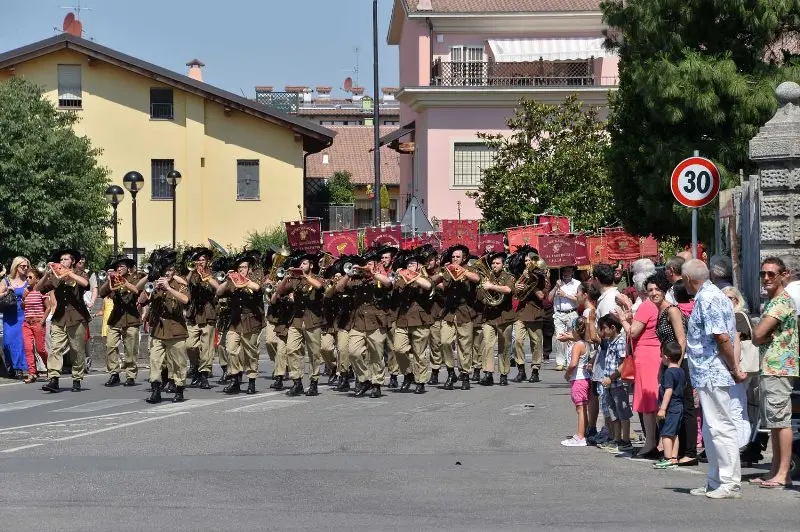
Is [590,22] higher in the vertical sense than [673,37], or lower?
higher

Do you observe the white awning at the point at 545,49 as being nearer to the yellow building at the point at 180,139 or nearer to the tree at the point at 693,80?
the yellow building at the point at 180,139

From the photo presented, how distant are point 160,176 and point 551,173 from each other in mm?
16471

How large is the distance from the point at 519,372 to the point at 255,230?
30.1 metres

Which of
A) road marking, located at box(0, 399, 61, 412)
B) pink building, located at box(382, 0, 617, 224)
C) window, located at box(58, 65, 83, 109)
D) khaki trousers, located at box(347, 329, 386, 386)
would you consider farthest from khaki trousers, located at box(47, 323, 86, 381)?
pink building, located at box(382, 0, 617, 224)

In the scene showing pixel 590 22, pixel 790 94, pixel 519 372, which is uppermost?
pixel 590 22

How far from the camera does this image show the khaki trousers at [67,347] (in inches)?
805

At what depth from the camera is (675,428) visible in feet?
41.6

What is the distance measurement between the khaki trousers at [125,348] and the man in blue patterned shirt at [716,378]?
469 inches

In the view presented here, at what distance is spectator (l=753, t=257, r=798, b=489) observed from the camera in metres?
11.3

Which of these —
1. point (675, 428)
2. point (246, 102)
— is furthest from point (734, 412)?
point (246, 102)

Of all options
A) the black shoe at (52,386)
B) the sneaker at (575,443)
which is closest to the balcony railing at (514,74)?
the black shoe at (52,386)

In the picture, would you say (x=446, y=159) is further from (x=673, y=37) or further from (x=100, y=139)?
(x=673, y=37)

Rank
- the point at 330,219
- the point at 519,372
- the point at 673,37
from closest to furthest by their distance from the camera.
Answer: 1. the point at 519,372
2. the point at 673,37
3. the point at 330,219

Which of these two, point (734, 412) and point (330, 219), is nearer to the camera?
point (734, 412)
